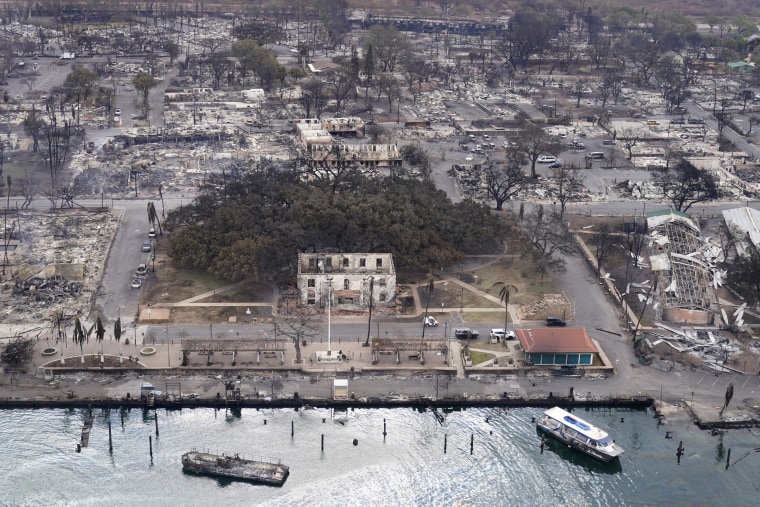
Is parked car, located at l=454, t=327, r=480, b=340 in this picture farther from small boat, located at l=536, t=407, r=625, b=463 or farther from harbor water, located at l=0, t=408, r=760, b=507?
small boat, located at l=536, t=407, r=625, b=463

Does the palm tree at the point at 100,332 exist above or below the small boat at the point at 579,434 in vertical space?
above

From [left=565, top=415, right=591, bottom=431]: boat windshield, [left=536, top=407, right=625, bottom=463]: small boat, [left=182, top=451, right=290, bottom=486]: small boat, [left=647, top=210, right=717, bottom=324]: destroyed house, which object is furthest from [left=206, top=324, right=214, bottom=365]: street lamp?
[left=647, top=210, right=717, bottom=324]: destroyed house

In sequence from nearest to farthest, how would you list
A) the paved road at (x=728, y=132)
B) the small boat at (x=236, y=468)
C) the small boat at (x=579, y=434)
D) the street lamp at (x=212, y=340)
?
the small boat at (x=236, y=468), the small boat at (x=579, y=434), the street lamp at (x=212, y=340), the paved road at (x=728, y=132)

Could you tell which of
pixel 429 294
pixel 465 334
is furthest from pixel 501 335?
pixel 429 294

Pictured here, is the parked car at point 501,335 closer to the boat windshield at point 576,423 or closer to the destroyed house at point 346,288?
the destroyed house at point 346,288

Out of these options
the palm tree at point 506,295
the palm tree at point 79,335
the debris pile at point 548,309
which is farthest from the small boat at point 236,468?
the debris pile at point 548,309
